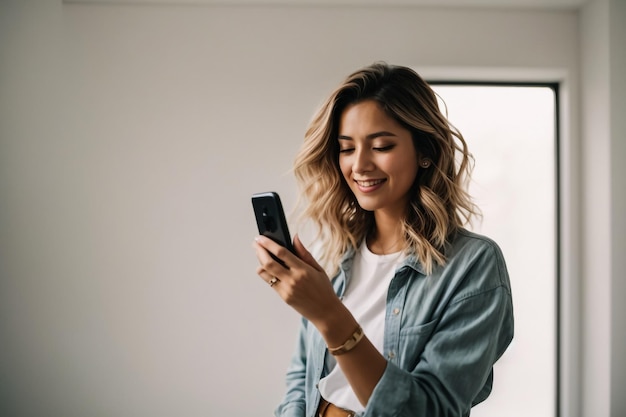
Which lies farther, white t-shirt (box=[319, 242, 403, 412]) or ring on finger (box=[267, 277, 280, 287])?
white t-shirt (box=[319, 242, 403, 412])

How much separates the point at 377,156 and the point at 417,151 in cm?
11

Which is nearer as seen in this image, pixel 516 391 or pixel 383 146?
pixel 383 146

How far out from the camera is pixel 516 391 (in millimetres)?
2365

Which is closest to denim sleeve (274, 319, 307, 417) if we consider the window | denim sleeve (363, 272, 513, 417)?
denim sleeve (363, 272, 513, 417)

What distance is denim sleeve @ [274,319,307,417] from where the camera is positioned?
121cm

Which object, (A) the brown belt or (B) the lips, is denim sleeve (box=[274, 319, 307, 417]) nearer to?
(A) the brown belt

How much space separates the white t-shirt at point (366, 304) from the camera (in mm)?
1062

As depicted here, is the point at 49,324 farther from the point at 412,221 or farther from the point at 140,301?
the point at 412,221

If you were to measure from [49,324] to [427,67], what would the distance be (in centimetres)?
191

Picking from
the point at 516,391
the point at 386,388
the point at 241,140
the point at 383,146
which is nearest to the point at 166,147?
the point at 241,140

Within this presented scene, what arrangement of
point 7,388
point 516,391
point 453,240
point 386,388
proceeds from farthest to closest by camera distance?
point 516,391 < point 7,388 < point 453,240 < point 386,388

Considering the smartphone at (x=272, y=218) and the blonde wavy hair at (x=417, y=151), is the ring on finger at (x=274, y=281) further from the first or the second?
the blonde wavy hair at (x=417, y=151)

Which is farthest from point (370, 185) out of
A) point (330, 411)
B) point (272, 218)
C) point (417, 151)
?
point (330, 411)

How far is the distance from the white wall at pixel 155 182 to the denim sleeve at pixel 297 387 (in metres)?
0.87
